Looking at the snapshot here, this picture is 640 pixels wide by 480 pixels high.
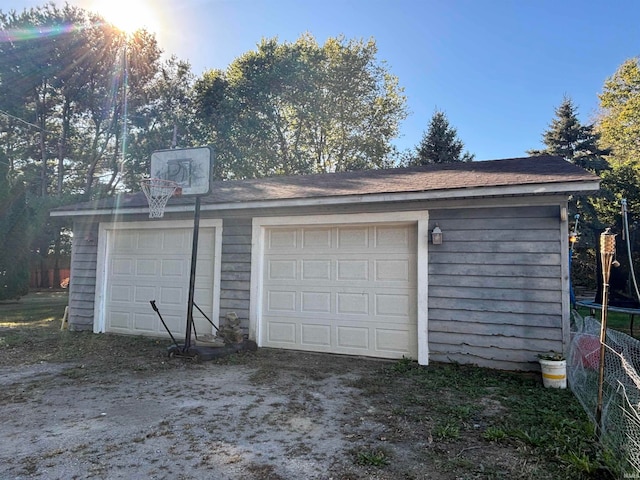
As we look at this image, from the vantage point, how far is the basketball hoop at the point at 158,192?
5719 millimetres

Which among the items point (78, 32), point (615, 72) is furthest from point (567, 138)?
point (78, 32)

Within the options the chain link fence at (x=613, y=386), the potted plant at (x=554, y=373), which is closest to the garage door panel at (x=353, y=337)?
the potted plant at (x=554, y=373)

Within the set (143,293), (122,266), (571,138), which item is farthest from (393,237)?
(571,138)

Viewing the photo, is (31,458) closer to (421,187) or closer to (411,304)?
(411,304)

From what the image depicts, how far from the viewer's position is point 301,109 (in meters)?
19.5

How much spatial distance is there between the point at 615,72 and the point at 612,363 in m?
23.5

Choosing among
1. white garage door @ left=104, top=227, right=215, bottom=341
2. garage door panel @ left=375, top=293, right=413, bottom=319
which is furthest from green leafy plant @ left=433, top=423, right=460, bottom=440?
white garage door @ left=104, top=227, right=215, bottom=341

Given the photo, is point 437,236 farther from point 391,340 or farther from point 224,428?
point 224,428

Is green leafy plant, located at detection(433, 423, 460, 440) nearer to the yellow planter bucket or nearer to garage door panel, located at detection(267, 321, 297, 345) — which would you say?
the yellow planter bucket

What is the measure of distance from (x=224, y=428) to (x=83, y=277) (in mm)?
5620

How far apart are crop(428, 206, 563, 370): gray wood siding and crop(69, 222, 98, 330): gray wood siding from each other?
593cm

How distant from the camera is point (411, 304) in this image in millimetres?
5242

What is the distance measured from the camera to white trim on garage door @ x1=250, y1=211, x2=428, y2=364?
17.3ft

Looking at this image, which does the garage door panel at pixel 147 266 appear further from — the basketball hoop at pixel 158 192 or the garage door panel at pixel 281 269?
the garage door panel at pixel 281 269
